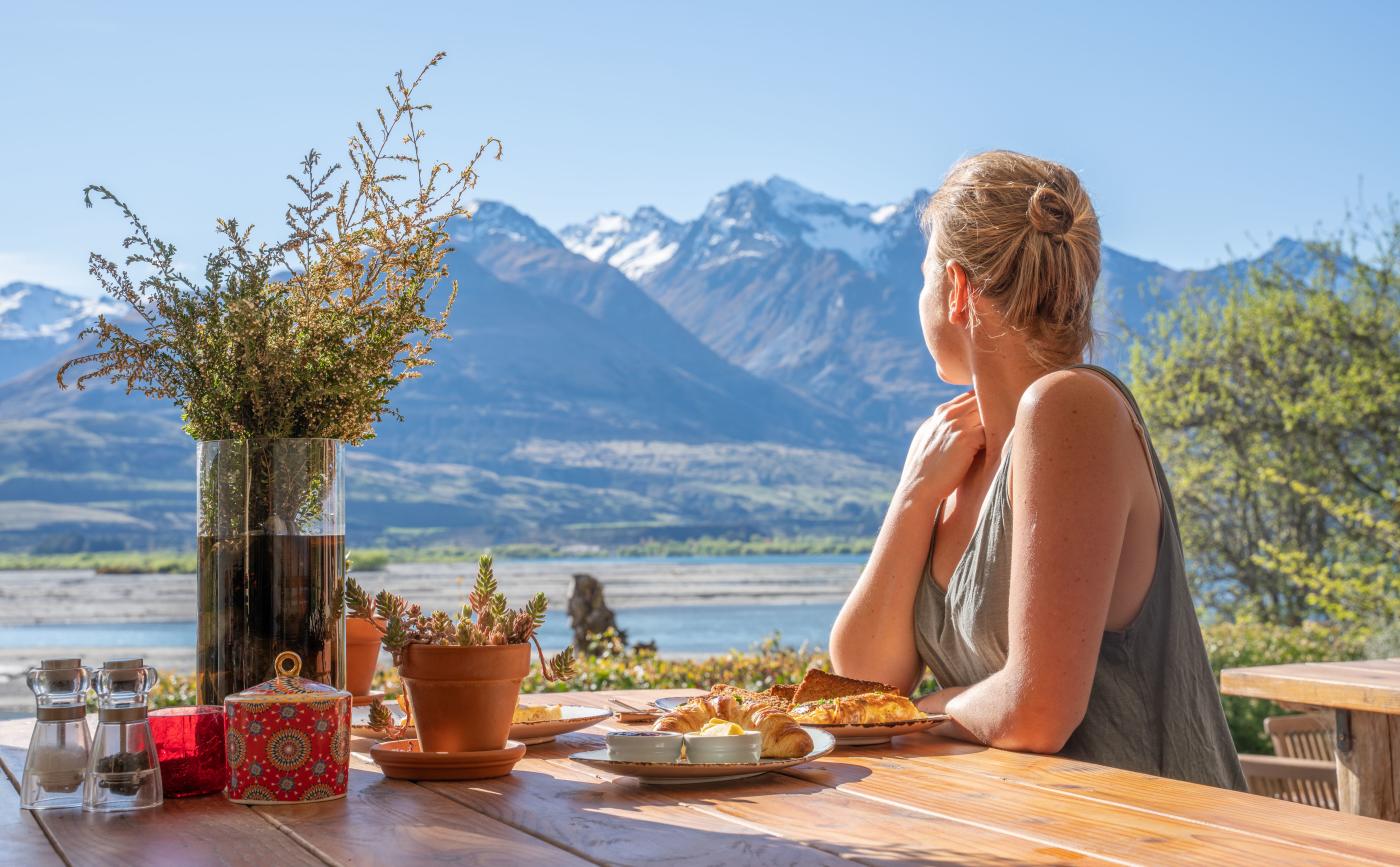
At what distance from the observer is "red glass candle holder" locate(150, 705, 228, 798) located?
1387 millimetres

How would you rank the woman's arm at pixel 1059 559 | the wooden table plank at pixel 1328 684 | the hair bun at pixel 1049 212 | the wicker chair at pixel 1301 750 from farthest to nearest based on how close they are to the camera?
the wicker chair at pixel 1301 750 < the wooden table plank at pixel 1328 684 < the hair bun at pixel 1049 212 < the woman's arm at pixel 1059 559

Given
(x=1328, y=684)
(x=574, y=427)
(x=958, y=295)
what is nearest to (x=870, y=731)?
(x=958, y=295)

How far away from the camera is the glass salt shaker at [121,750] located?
1.32 m

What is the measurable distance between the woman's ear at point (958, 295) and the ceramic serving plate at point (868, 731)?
0.58 metres

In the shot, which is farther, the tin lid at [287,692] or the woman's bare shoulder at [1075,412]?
the woman's bare shoulder at [1075,412]

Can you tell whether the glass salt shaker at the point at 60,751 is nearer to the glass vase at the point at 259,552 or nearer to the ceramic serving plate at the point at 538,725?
the glass vase at the point at 259,552

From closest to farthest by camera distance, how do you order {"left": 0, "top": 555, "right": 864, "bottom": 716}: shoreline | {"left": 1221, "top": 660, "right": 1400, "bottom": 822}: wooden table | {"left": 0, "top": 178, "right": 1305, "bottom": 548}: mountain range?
1. {"left": 1221, "top": 660, "right": 1400, "bottom": 822}: wooden table
2. {"left": 0, "top": 555, "right": 864, "bottom": 716}: shoreline
3. {"left": 0, "top": 178, "right": 1305, "bottom": 548}: mountain range

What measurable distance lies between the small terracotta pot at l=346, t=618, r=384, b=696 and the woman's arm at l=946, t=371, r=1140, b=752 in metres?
0.81

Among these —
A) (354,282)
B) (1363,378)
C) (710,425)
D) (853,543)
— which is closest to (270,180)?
(354,282)

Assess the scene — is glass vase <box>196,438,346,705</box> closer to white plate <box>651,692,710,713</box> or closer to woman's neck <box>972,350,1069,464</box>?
white plate <box>651,692,710,713</box>

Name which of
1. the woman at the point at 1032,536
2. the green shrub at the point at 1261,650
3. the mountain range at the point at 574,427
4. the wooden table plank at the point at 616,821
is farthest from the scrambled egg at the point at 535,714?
the mountain range at the point at 574,427

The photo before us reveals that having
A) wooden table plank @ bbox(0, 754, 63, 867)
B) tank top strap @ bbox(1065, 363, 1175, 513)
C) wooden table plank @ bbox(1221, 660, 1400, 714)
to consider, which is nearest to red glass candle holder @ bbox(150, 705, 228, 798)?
wooden table plank @ bbox(0, 754, 63, 867)

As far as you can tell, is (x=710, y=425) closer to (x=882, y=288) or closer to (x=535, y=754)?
(x=882, y=288)

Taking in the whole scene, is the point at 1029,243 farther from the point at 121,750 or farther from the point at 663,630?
the point at 663,630
